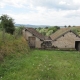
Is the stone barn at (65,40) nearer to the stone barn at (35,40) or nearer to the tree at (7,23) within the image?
the stone barn at (35,40)

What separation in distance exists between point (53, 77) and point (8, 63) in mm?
4268

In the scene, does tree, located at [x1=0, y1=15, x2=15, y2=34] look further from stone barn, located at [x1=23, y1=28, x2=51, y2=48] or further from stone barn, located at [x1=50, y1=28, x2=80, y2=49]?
stone barn, located at [x1=50, y1=28, x2=80, y2=49]

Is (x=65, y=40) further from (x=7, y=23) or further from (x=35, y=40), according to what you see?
(x=7, y=23)

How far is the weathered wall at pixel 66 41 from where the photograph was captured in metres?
32.2

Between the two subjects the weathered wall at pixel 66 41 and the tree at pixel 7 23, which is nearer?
the tree at pixel 7 23

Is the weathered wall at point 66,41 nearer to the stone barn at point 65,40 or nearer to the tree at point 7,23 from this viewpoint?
the stone barn at point 65,40

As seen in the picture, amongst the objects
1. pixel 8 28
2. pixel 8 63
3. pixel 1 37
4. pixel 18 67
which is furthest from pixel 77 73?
pixel 8 28

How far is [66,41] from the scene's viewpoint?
32281mm

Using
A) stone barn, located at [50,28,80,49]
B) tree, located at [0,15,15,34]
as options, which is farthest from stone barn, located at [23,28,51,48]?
tree, located at [0,15,15,34]

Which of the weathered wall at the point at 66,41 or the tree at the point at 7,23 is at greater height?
the tree at the point at 7,23

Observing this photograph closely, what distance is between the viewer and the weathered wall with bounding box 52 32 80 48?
32.2 metres

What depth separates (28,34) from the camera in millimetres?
32781

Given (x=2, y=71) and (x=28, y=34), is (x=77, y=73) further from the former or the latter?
(x=28, y=34)

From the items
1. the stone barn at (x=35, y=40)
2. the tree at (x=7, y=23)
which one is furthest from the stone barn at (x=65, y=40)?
the tree at (x=7, y=23)
